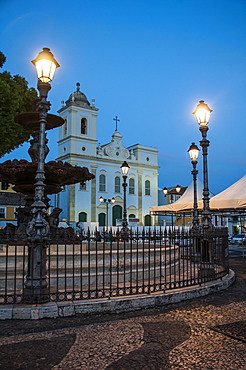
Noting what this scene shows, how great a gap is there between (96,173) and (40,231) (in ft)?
140

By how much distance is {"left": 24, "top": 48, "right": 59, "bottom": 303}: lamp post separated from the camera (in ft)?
18.9

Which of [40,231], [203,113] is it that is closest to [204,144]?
[203,113]

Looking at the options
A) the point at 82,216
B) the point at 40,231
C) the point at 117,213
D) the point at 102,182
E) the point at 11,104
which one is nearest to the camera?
the point at 40,231

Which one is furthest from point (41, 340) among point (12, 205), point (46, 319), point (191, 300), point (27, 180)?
point (12, 205)

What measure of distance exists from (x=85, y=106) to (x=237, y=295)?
4366cm

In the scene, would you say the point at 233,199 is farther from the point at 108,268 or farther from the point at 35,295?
the point at 35,295

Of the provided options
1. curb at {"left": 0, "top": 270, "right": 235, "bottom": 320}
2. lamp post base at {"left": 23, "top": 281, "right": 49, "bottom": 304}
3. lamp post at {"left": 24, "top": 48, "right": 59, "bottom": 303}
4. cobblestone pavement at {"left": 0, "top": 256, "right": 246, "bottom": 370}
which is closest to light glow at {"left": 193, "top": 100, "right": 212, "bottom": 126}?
lamp post at {"left": 24, "top": 48, "right": 59, "bottom": 303}

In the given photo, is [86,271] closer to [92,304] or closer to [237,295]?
[92,304]

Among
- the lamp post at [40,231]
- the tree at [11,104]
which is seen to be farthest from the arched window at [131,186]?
the lamp post at [40,231]

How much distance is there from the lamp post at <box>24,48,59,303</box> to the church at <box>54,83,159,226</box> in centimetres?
3701

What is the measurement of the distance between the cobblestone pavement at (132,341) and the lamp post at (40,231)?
2.03 feet

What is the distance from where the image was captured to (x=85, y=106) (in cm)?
4806

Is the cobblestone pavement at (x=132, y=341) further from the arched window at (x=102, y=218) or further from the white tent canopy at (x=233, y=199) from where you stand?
the arched window at (x=102, y=218)

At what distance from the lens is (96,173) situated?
48688 millimetres
